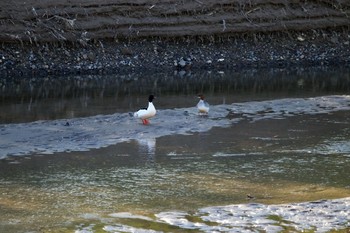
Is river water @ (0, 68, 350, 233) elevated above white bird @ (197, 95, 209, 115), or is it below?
below

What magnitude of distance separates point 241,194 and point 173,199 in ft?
3.10

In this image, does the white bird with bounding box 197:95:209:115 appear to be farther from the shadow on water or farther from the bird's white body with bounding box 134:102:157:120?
the shadow on water

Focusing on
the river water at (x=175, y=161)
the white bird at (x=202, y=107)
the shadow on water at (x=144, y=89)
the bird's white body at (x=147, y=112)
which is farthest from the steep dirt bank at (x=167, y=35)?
the bird's white body at (x=147, y=112)

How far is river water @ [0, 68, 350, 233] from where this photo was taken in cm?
923

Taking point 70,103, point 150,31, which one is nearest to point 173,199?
point 70,103

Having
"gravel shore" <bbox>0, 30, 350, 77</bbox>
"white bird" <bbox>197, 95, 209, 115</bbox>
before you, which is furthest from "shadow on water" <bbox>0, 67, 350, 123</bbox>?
"white bird" <bbox>197, 95, 209, 115</bbox>

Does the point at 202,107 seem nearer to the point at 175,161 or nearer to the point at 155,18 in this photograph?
the point at 175,161

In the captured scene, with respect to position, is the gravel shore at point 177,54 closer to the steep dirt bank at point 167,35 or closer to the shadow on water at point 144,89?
the steep dirt bank at point 167,35

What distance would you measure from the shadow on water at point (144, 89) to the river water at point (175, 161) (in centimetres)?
6

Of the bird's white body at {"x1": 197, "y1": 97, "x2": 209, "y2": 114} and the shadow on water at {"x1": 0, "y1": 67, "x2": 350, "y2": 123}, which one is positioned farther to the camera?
the shadow on water at {"x1": 0, "y1": 67, "x2": 350, "y2": 123}

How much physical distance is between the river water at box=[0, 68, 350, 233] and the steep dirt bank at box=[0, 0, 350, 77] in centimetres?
426

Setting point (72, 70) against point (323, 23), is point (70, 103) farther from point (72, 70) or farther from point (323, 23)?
point (323, 23)

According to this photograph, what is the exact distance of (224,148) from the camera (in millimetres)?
13680

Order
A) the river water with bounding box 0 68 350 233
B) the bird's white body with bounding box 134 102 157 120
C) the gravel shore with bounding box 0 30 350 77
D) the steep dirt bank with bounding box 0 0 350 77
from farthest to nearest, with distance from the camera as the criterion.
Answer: the steep dirt bank with bounding box 0 0 350 77, the gravel shore with bounding box 0 30 350 77, the bird's white body with bounding box 134 102 157 120, the river water with bounding box 0 68 350 233
